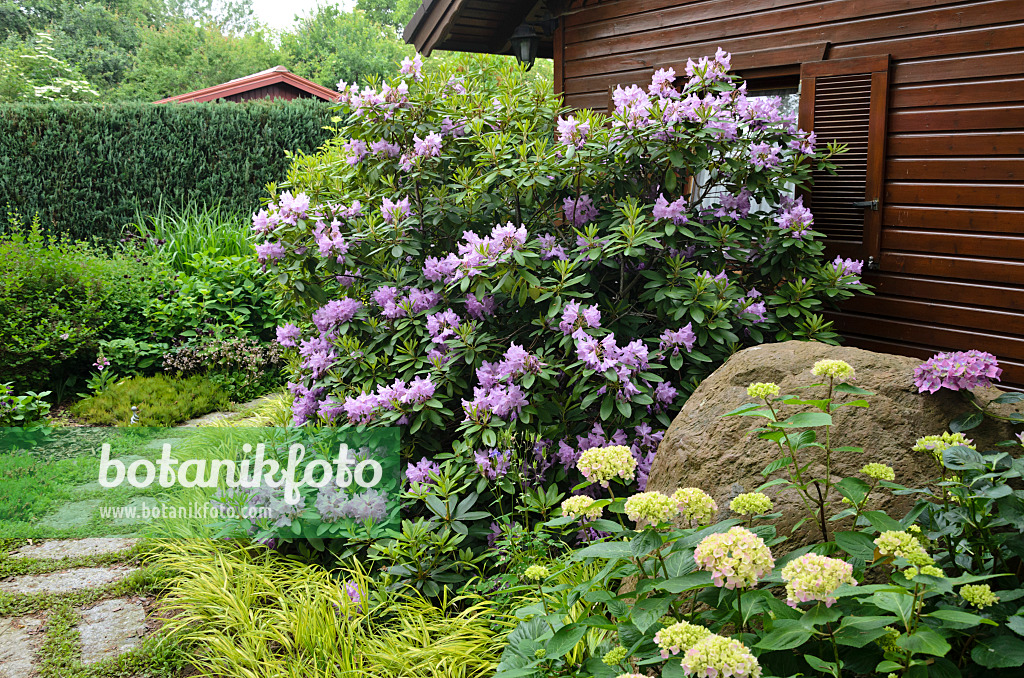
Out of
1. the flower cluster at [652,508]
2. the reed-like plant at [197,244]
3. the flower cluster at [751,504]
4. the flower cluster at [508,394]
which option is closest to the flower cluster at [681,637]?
the flower cluster at [652,508]

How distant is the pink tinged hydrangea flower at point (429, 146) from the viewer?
402cm

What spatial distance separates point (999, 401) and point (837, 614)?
1.21 meters

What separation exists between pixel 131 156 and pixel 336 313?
359 inches

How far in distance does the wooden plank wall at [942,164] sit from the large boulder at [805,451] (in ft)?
5.87

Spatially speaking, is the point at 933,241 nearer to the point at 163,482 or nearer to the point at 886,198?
the point at 886,198

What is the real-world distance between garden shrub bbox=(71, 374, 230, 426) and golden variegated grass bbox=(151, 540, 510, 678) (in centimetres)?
281

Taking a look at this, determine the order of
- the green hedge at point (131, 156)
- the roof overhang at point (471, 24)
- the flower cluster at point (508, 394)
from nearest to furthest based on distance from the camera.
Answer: the flower cluster at point (508, 394) < the roof overhang at point (471, 24) < the green hedge at point (131, 156)

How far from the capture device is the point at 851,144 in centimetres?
443

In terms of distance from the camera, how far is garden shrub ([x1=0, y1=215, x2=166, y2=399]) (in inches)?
254

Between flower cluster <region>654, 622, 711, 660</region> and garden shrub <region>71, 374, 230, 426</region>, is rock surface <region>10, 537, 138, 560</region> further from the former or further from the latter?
flower cluster <region>654, 622, 711, 660</region>

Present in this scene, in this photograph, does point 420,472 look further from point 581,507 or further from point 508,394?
point 581,507

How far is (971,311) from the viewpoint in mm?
4066

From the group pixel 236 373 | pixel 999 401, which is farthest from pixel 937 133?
pixel 236 373

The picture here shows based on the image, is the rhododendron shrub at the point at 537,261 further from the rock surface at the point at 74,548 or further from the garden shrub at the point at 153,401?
the garden shrub at the point at 153,401
